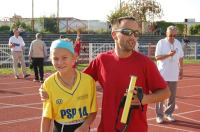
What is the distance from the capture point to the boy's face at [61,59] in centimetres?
362

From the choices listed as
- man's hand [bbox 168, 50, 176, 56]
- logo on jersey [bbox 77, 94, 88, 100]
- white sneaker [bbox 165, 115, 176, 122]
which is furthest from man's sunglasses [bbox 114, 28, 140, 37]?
white sneaker [bbox 165, 115, 176, 122]

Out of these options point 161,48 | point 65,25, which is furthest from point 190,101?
point 65,25

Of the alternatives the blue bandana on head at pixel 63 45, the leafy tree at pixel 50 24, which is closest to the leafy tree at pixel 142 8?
the leafy tree at pixel 50 24

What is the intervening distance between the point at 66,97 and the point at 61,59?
33cm

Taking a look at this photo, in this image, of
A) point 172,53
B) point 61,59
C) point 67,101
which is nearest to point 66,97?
point 67,101

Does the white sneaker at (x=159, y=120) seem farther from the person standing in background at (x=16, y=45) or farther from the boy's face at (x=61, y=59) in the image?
the person standing in background at (x=16, y=45)

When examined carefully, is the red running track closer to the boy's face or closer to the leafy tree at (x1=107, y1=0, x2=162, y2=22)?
the boy's face

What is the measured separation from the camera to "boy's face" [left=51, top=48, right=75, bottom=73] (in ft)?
11.9

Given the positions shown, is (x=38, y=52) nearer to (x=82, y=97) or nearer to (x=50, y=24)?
(x=82, y=97)

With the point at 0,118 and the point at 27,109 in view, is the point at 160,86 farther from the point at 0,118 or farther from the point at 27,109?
the point at 27,109

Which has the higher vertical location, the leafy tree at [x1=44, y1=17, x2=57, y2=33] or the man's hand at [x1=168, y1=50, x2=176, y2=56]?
the leafy tree at [x1=44, y1=17, x2=57, y2=33]

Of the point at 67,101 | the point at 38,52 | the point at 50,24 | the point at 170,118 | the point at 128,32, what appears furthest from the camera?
the point at 50,24

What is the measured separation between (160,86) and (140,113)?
287mm

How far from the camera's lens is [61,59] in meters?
3.62
